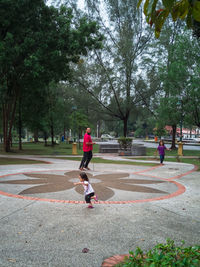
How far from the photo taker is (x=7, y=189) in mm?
7387

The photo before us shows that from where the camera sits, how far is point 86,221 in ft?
15.6

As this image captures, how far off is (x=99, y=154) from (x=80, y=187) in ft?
50.1

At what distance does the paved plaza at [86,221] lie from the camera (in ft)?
11.5

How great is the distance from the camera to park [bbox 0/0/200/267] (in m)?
3.53

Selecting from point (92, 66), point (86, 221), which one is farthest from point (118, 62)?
point (86, 221)

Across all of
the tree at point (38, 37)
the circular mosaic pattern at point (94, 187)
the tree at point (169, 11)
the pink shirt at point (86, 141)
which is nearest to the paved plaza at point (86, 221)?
the circular mosaic pattern at point (94, 187)

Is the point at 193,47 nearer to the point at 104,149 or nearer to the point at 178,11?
the point at 104,149

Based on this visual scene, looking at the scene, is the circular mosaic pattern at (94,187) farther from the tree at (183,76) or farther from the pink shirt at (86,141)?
the tree at (183,76)

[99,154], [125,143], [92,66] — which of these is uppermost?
[92,66]

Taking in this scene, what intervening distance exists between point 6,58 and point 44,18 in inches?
178

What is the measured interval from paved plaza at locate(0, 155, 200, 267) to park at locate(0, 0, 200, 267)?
21mm

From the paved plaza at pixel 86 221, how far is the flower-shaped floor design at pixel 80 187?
0.09 ft

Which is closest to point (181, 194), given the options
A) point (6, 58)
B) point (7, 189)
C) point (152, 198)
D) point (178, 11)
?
point (152, 198)

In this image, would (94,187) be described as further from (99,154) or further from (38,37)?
(99,154)
